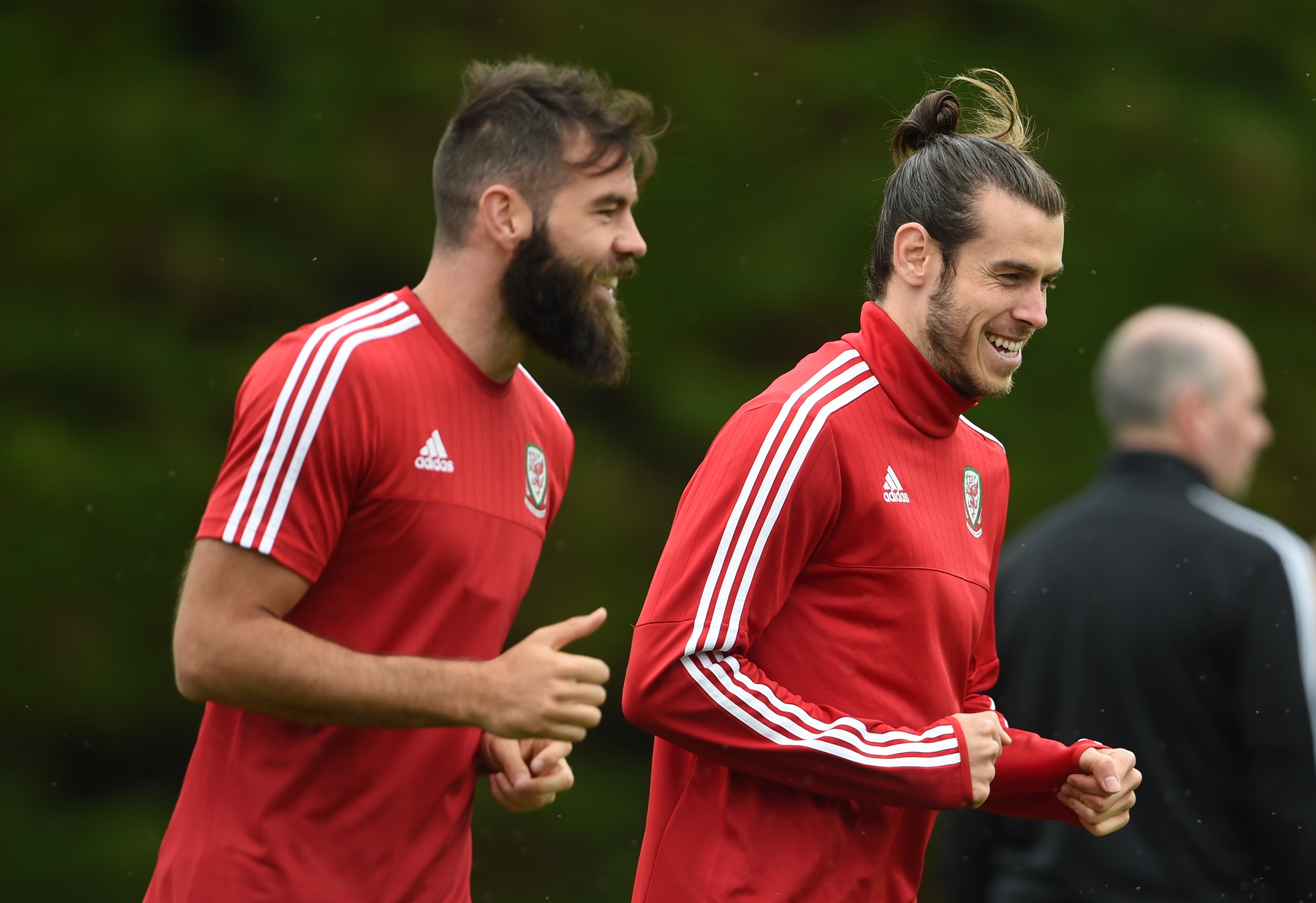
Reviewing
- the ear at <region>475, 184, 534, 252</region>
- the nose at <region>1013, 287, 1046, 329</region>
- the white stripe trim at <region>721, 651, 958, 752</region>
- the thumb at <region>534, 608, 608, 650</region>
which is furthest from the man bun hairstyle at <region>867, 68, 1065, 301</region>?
the thumb at <region>534, 608, 608, 650</region>

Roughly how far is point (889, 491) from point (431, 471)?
30.5 inches

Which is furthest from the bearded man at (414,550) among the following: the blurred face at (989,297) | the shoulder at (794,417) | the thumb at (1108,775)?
the thumb at (1108,775)

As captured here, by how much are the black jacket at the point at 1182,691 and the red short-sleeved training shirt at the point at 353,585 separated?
4.52 feet

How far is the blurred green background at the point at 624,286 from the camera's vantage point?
6.92 meters

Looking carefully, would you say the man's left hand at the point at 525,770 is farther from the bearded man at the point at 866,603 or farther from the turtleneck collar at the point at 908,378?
the turtleneck collar at the point at 908,378

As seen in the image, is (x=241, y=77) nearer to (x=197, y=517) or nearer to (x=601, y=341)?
(x=197, y=517)

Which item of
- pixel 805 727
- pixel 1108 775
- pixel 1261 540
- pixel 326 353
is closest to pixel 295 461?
pixel 326 353

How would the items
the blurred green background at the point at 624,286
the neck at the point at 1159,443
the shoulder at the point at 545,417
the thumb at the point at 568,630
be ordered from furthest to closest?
the blurred green background at the point at 624,286
the neck at the point at 1159,443
the shoulder at the point at 545,417
the thumb at the point at 568,630

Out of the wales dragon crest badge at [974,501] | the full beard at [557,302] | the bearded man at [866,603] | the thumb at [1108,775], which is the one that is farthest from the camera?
the full beard at [557,302]

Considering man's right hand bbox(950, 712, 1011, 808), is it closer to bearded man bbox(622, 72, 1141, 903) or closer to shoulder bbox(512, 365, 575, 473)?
bearded man bbox(622, 72, 1141, 903)

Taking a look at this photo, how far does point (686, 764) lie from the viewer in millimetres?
2482

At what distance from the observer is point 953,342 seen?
254 centimetres

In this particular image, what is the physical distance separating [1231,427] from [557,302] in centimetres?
178

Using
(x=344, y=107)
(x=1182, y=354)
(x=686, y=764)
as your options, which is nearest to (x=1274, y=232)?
(x=1182, y=354)
